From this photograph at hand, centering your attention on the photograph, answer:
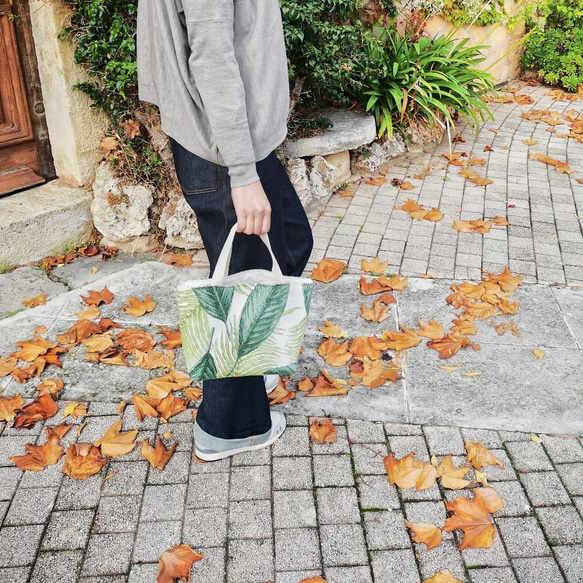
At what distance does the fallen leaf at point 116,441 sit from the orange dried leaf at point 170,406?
140 millimetres

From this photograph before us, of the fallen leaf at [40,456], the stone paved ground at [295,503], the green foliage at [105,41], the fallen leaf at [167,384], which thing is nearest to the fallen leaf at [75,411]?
the stone paved ground at [295,503]

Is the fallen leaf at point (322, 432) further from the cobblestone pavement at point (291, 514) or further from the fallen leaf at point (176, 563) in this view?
the fallen leaf at point (176, 563)

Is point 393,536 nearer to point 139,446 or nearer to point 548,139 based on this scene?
point 139,446

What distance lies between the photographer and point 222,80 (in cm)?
169

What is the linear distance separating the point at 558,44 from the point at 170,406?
7458mm

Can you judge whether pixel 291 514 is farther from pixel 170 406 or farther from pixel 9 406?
pixel 9 406

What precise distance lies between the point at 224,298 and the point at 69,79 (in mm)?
2361

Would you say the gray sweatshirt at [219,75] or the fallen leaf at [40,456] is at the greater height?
the gray sweatshirt at [219,75]

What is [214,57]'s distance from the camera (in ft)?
5.47

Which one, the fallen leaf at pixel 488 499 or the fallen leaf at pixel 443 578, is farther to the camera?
the fallen leaf at pixel 488 499

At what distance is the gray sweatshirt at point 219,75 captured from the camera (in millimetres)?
1665

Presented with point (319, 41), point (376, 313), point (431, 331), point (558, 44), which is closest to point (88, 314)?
point (376, 313)

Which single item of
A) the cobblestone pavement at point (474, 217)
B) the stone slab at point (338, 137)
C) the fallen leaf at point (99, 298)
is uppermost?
the stone slab at point (338, 137)

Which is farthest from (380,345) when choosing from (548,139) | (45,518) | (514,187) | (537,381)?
(548,139)
